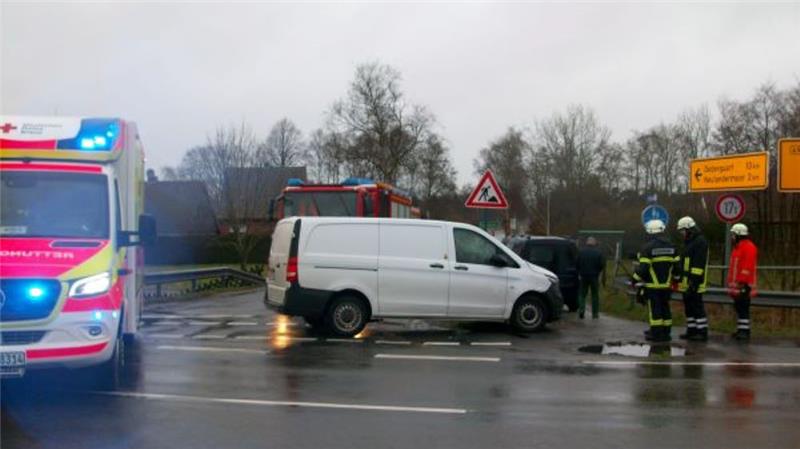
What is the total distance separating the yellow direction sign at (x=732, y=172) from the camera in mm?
17109

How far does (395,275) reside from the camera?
1267 centimetres

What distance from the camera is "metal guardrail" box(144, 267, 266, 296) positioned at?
66.6 ft

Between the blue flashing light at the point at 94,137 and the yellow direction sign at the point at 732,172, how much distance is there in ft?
44.6

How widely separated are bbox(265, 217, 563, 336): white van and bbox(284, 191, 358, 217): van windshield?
529cm

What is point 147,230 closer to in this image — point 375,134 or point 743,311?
point 743,311

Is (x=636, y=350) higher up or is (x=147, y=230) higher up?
(x=147, y=230)

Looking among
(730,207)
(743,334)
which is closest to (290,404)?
(743,334)

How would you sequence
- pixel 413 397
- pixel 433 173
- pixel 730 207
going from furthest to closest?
pixel 433 173 → pixel 730 207 → pixel 413 397

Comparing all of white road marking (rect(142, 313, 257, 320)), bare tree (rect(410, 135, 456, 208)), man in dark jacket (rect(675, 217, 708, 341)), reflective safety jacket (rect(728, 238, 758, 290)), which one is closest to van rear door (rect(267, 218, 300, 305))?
white road marking (rect(142, 313, 257, 320))

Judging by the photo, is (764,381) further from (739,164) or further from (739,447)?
(739,164)

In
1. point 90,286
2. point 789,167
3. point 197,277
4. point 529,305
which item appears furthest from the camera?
point 197,277

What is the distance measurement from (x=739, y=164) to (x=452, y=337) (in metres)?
8.89

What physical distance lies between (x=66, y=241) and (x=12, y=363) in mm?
1263

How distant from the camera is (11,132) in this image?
26.8 ft
